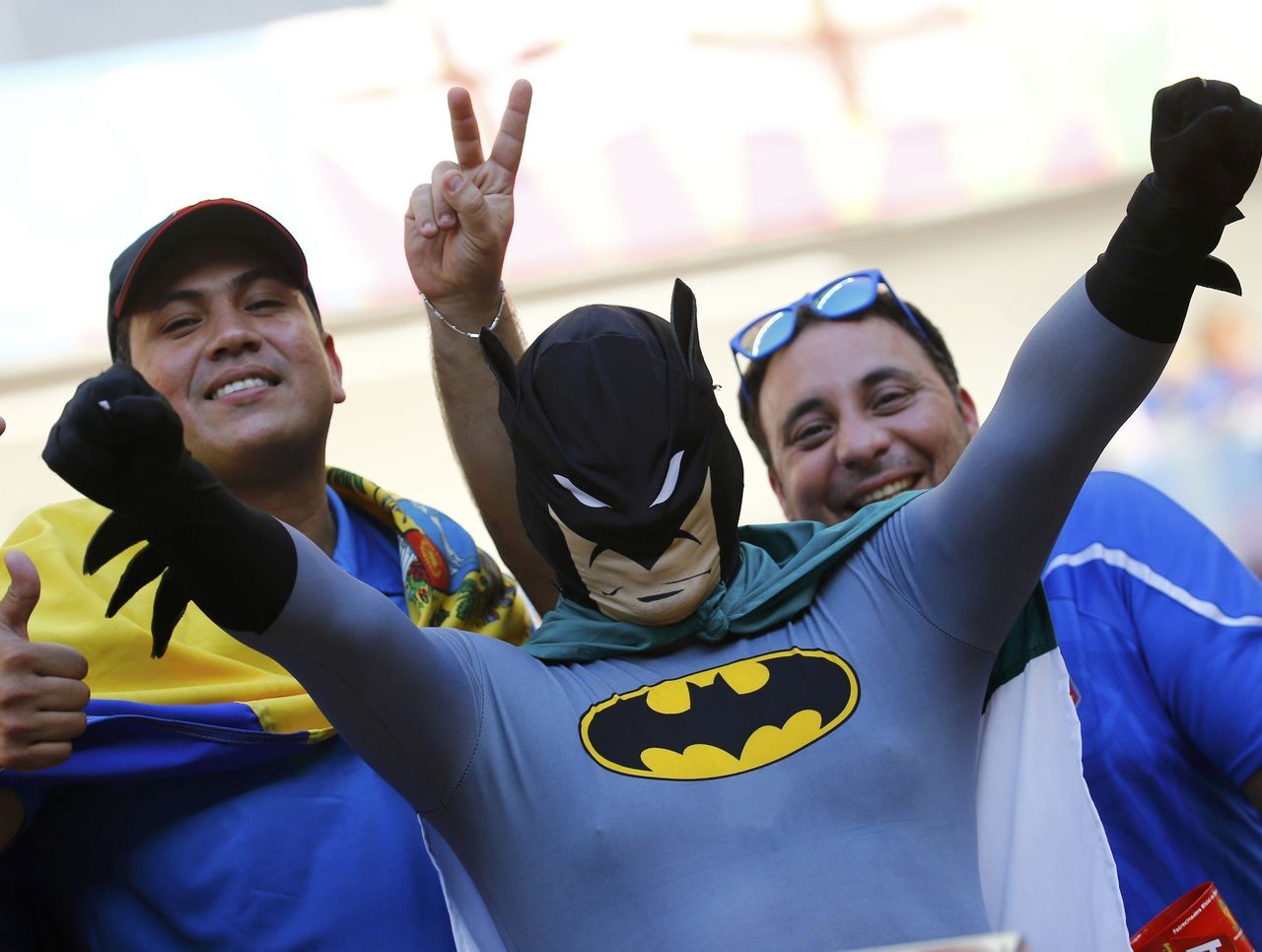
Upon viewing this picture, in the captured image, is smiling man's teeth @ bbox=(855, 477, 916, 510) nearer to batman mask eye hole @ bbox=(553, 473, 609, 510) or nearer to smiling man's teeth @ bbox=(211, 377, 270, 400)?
batman mask eye hole @ bbox=(553, 473, 609, 510)

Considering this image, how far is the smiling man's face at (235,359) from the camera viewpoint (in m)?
1.67

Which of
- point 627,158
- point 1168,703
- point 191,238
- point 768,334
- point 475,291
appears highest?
point 627,158

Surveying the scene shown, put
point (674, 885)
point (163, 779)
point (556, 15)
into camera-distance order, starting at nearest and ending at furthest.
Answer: point (674, 885) < point (163, 779) < point (556, 15)

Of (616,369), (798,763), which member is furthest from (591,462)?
(798,763)

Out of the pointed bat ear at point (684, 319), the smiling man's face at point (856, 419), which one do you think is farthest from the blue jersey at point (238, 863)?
the smiling man's face at point (856, 419)

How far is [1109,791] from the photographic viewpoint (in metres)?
1.58

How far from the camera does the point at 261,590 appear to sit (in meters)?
1.15

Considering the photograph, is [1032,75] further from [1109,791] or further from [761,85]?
[1109,791]

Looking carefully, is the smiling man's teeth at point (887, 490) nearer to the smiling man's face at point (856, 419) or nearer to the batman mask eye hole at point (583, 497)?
the smiling man's face at point (856, 419)

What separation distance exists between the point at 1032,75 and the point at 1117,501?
2.39 meters

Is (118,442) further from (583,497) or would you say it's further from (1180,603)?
(1180,603)

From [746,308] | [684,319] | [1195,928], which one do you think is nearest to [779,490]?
[684,319]

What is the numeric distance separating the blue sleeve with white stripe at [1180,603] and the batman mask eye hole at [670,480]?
0.55 metres

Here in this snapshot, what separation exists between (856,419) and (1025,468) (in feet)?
2.05
